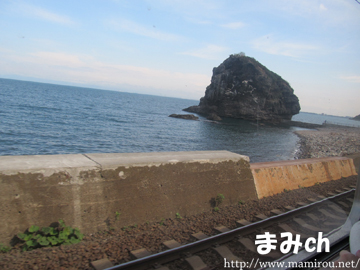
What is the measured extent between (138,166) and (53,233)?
179 centimetres

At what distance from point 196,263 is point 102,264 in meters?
1.25

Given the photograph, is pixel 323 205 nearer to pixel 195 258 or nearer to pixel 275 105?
pixel 195 258

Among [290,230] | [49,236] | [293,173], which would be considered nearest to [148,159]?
[49,236]

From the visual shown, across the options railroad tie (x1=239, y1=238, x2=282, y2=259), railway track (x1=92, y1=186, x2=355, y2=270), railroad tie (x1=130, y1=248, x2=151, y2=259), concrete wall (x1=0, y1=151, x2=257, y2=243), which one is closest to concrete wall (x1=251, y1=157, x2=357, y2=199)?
concrete wall (x1=0, y1=151, x2=257, y2=243)

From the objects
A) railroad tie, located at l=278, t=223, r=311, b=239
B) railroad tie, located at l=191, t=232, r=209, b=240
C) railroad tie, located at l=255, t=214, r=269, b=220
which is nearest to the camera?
railroad tie, located at l=278, t=223, r=311, b=239

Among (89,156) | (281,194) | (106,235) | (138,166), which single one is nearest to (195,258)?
(106,235)

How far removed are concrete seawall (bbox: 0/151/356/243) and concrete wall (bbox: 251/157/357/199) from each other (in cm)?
28

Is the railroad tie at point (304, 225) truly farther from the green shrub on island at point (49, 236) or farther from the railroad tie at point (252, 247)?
the green shrub on island at point (49, 236)

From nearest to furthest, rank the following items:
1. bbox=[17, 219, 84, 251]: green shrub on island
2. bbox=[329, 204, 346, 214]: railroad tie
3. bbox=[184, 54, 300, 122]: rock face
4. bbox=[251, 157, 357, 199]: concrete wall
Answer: bbox=[17, 219, 84, 251]: green shrub on island → bbox=[329, 204, 346, 214]: railroad tie → bbox=[251, 157, 357, 199]: concrete wall → bbox=[184, 54, 300, 122]: rock face

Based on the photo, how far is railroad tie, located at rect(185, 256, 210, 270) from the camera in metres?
3.48

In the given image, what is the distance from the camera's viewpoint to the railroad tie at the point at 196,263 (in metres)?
3.48

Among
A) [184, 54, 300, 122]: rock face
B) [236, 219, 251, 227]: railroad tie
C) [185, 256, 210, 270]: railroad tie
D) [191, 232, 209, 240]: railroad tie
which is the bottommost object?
[191, 232, 209, 240]: railroad tie

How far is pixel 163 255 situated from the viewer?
11.8ft

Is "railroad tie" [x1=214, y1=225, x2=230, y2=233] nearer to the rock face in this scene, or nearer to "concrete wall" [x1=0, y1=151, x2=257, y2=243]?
"concrete wall" [x1=0, y1=151, x2=257, y2=243]
